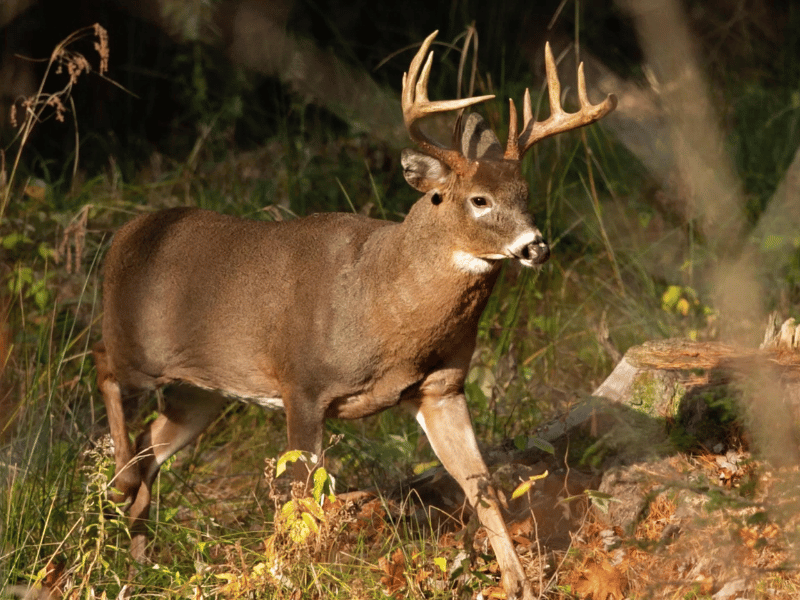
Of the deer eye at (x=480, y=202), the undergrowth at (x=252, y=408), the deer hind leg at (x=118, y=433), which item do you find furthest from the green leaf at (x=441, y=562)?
the deer hind leg at (x=118, y=433)

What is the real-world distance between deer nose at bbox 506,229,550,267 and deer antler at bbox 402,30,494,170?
14.0 inches

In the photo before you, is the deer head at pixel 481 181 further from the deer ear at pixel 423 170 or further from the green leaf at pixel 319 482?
the green leaf at pixel 319 482

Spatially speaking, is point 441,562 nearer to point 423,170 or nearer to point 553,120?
point 423,170

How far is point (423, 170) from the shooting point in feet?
12.4

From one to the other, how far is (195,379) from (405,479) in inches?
36.3

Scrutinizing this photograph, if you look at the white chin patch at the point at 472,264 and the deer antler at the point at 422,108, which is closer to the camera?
the deer antler at the point at 422,108

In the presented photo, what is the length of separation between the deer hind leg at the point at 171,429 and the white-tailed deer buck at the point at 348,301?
0.05ft

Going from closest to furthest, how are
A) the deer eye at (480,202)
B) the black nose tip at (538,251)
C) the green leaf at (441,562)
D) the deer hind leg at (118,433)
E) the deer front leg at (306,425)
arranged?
the green leaf at (441,562)
the black nose tip at (538,251)
the deer eye at (480,202)
the deer front leg at (306,425)
the deer hind leg at (118,433)

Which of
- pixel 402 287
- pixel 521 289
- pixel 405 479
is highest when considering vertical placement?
pixel 402 287

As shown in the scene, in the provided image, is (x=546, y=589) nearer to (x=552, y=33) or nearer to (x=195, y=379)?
(x=195, y=379)

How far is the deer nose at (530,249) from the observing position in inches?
138

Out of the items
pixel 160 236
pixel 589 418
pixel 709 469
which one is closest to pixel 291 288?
pixel 160 236

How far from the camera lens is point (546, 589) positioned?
11.5 ft

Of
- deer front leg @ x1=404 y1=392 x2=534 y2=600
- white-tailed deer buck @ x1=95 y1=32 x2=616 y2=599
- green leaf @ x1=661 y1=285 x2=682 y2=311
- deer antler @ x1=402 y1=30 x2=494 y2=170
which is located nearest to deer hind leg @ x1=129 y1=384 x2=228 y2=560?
white-tailed deer buck @ x1=95 y1=32 x2=616 y2=599
